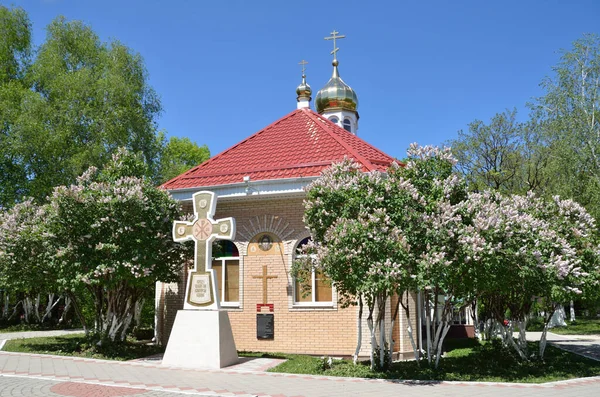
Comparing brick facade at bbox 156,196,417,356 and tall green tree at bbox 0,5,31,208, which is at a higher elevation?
tall green tree at bbox 0,5,31,208

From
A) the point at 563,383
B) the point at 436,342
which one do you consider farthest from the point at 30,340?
the point at 563,383

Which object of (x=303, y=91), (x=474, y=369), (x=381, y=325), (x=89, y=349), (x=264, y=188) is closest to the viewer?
(x=381, y=325)

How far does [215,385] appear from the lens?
9594 mm

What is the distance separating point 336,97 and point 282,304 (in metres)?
14.6

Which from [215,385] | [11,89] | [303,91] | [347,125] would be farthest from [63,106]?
[215,385]

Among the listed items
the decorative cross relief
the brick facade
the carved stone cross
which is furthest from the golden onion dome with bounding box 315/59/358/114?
the decorative cross relief

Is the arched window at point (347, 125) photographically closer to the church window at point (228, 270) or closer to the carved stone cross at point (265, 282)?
the church window at point (228, 270)

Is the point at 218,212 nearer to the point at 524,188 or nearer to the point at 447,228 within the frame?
the point at 447,228

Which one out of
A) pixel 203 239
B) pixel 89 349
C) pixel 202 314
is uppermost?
pixel 203 239

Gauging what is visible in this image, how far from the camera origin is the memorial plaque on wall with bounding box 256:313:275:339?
14.2 m

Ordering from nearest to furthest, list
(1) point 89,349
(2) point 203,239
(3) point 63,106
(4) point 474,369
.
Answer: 1. (4) point 474,369
2. (2) point 203,239
3. (1) point 89,349
4. (3) point 63,106

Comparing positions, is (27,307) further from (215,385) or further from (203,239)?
(215,385)

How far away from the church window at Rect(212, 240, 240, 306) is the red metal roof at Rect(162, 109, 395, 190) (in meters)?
1.90

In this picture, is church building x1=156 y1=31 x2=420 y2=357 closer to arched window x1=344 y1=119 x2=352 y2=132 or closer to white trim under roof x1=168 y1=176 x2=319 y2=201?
→ white trim under roof x1=168 y1=176 x2=319 y2=201
